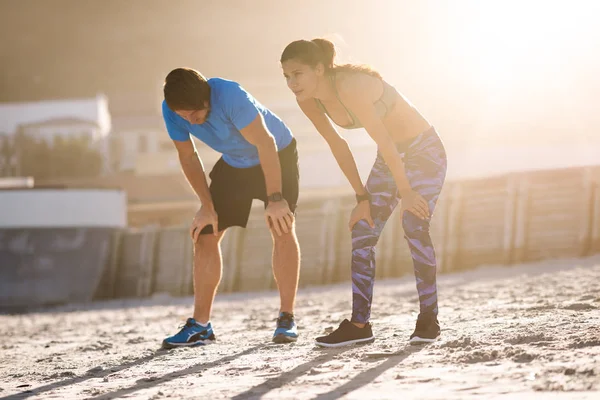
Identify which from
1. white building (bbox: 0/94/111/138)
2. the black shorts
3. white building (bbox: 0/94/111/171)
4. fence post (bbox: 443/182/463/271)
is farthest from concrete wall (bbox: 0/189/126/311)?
white building (bbox: 0/94/111/138)

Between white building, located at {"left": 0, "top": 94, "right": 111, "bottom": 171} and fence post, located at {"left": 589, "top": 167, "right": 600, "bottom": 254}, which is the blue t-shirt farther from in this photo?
white building, located at {"left": 0, "top": 94, "right": 111, "bottom": 171}

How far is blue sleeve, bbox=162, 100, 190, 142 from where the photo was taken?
189 inches

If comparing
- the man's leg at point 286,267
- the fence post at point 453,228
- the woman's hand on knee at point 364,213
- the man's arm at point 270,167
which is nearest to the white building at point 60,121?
the fence post at point 453,228

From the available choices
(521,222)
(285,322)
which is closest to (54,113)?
(521,222)

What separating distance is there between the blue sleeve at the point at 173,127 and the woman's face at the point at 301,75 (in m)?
0.82

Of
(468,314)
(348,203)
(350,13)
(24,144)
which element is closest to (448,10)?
(350,13)

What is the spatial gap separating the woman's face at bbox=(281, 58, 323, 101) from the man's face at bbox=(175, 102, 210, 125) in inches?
20.5

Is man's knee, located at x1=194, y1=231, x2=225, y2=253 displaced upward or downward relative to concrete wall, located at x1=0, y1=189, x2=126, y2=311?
upward

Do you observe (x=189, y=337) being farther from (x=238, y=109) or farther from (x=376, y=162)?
(x=376, y=162)

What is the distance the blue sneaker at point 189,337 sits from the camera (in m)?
5.16

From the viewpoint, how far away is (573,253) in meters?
15.1

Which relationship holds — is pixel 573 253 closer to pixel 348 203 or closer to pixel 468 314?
pixel 348 203

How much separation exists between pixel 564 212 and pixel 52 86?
212 ft

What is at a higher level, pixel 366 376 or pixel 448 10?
pixel 448 10
